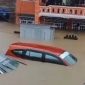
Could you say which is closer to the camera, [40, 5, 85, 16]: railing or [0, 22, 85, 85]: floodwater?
[0, 22, 85, 85]: floodwater

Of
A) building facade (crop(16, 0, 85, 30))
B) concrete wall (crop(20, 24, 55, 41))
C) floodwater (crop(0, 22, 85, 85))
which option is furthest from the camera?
building facade (crop(16, 0, 85, 30))

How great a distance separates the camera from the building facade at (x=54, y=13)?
33.2 meters

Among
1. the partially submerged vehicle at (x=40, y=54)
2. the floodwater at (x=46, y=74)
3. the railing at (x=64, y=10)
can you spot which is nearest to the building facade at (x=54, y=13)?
the railing at (x=64, y=10)

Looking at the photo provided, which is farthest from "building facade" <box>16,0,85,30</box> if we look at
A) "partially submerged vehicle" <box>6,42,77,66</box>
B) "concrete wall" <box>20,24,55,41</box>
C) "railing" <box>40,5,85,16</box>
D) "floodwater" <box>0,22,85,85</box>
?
"partially submerged vehicle" <box>6,42,77,66</box>

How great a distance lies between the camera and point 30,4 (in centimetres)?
3494

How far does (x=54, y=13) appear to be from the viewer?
3362 centimetres

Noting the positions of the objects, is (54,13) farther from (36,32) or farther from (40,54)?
(40,54)

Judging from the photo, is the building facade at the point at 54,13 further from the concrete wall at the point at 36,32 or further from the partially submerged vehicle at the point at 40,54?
the partially submerged vehicle at the point at 40,54

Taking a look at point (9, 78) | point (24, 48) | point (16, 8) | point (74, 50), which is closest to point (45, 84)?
point (9, 78)

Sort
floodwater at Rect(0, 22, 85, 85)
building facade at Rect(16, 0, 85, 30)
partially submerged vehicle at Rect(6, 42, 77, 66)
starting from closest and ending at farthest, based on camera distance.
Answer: floodwater at Rect(0, 22, 85, 85), partially submerged vehicle at Rect(6, 42, 77, 66), building facade at Rect(16, 0, 85, 30)

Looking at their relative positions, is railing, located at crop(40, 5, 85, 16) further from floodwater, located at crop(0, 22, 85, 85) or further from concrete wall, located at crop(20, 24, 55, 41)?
floodwater, located at crop(0, 22, 85, 85)

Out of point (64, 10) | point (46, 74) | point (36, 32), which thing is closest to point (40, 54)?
point (46, 74)

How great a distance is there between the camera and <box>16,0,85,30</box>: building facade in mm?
33250

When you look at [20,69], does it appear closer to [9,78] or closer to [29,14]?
[9,78]
